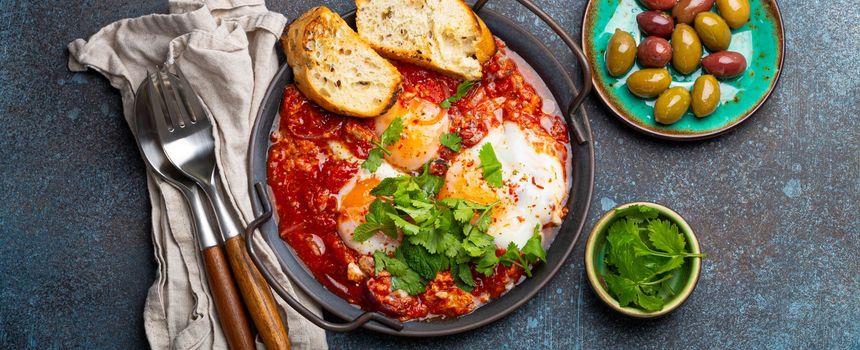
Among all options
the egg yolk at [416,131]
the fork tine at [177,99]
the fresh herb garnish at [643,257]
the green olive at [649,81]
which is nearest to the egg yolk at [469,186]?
the egg yolk at [416,131]

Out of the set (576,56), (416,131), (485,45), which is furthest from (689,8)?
(416,131)

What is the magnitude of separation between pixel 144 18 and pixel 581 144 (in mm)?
1964

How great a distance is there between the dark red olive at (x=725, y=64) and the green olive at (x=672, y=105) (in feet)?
0.53

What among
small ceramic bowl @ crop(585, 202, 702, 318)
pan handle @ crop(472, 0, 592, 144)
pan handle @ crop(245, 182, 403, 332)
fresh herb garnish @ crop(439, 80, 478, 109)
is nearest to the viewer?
pan handle @ crop(245, 182, 403, 332)

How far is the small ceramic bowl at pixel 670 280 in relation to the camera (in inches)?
118

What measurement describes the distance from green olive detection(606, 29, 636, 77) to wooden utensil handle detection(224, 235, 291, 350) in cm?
178

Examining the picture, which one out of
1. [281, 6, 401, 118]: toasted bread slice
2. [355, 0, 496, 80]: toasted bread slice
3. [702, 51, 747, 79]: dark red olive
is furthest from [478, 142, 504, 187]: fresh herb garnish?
[702, 51, 747, 79]: dark red olive

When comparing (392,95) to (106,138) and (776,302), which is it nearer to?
(106,138)

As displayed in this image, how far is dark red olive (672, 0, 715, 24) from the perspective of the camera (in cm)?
325

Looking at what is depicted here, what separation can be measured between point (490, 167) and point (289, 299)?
0.96 meters

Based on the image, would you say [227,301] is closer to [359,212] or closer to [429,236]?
[359,212]

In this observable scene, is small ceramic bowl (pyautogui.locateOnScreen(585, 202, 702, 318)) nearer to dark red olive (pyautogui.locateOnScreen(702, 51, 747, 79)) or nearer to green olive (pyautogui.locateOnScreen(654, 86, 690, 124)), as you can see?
green olive (pyautogui.locateOnScreen(654, 86, 690, 124))

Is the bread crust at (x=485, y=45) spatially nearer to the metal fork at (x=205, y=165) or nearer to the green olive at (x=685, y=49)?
the green olive at (x=685, y=49)

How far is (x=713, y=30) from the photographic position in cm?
321
